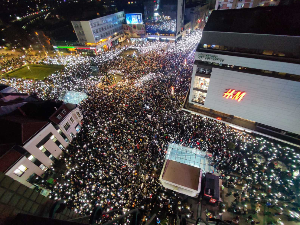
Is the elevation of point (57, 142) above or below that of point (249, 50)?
below

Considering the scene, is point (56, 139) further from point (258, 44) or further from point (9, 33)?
point (9, 33)

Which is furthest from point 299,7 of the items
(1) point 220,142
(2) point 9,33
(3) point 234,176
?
(2) point 9,33

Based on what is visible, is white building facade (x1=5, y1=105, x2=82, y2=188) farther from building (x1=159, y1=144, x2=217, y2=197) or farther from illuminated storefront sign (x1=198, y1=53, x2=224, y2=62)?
illuminated storefront sign (x1=198, y1=53, x2=224, y2=62)

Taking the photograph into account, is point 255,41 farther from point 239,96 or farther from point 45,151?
point 45,151

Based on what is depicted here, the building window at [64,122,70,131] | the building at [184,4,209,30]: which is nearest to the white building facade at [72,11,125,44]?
the building at [184,4,209,30]

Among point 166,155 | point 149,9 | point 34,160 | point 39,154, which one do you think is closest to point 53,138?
point 39,154
